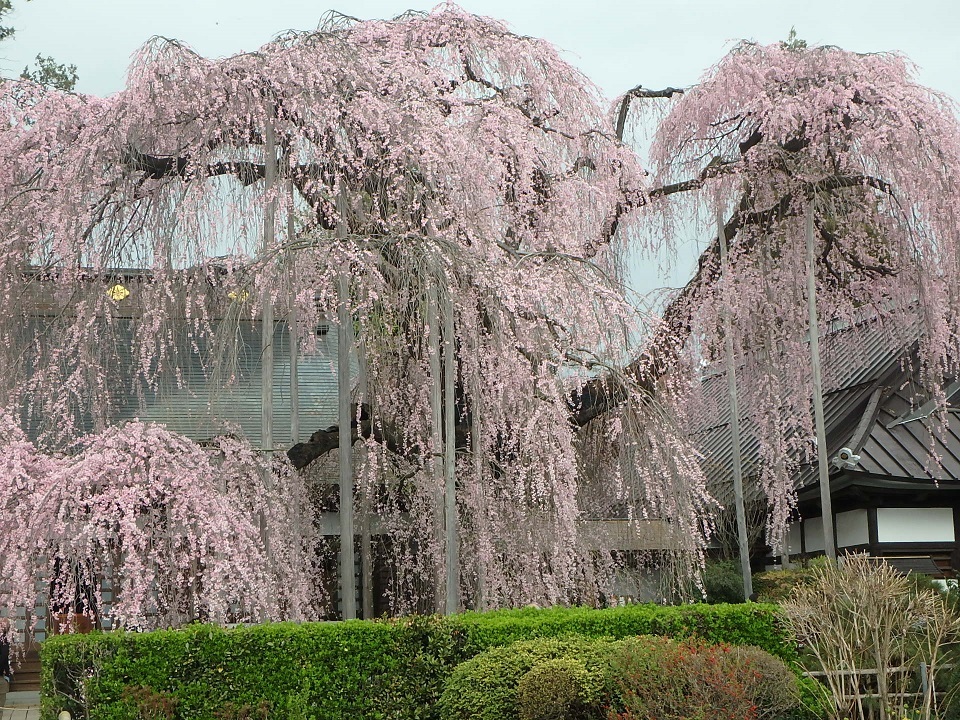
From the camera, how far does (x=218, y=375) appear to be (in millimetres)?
9047

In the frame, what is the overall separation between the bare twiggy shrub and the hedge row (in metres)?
1.75

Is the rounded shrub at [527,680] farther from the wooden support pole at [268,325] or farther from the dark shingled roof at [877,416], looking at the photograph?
the dark shingled roof at [877,416]

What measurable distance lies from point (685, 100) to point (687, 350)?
2.97m

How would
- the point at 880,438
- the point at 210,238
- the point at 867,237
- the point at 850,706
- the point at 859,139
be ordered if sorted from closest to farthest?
1. the point at 850,706
2. the point at 210,238
3. the point at 859,139
4. the point at 867,237
5. the point at 880,438

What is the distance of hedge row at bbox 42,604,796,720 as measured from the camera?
820 cm

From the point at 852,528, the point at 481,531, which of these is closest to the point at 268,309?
the point at 481,531

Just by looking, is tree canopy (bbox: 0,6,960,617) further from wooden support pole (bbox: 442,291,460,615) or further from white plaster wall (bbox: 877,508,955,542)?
white plaster wall (bbox: 877,508,955,542)

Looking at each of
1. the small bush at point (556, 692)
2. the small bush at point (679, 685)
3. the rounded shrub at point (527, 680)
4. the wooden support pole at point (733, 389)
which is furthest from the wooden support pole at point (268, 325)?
the wooden support pole at point (733, 389)

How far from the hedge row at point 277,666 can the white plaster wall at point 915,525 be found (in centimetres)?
629

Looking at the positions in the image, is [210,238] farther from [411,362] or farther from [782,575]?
[782,575]

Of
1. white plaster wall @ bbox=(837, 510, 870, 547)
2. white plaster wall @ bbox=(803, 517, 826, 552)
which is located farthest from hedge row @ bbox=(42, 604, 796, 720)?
white plaster wall @ bbox=(803, 517, 826, 552)

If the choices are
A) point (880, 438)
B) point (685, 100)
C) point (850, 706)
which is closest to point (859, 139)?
point (685, 100)

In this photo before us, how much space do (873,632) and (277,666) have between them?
4.30 meters

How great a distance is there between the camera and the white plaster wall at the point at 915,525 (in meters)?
13.4
